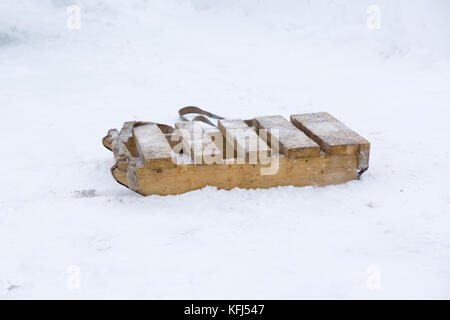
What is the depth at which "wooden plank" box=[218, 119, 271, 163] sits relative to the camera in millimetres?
3086

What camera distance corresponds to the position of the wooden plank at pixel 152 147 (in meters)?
2.97

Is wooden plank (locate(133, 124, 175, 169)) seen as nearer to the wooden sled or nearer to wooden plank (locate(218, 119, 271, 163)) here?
the wooden sled

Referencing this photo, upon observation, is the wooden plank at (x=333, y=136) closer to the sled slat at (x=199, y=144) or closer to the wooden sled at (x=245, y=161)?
the wooden sled at (x=245, y=161)

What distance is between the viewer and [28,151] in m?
3.88

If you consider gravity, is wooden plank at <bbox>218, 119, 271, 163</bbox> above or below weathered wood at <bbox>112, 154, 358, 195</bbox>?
above

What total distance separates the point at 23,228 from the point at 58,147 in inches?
57.6

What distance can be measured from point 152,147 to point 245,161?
0.59m

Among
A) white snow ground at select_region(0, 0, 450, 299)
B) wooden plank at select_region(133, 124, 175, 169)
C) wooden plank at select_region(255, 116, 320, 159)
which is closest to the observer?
white snow ground at select_region(0, 0, 450, 299)

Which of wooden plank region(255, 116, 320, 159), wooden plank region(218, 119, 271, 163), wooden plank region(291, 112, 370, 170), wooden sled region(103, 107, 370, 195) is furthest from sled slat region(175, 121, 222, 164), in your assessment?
wooden plank region(291, 112, 370, 170)

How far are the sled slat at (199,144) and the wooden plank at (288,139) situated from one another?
0.37 meters

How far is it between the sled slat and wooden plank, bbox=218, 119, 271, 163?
13cm

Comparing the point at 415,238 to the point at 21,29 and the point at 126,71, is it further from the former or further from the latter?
the point at 21,29

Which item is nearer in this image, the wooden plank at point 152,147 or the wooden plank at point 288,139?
the wooden plank at point 152,147

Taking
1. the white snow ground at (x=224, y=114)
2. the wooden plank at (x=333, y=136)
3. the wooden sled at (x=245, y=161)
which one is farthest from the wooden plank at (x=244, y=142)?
the wooden plank at (x=333, y=136)
